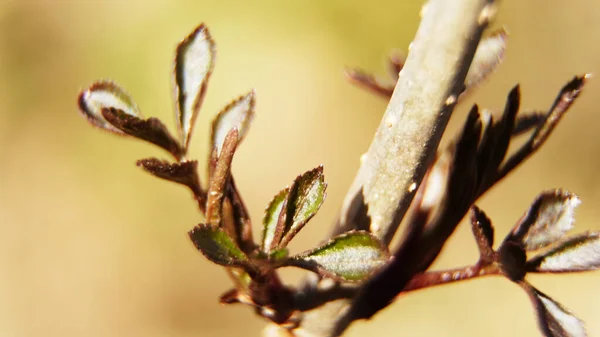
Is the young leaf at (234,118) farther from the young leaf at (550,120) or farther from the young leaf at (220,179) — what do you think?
the young leaf at (550,120)

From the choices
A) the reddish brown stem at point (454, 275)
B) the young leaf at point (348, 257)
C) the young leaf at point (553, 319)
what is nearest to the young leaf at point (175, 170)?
the young leaf at point (348, 257)

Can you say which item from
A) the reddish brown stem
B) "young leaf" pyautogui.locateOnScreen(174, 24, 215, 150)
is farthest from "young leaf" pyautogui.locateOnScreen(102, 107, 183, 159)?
the reddish brown stem

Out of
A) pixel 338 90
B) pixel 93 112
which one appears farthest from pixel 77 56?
pixel 93 112

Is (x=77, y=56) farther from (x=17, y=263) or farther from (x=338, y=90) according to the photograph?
(x=338, y=90)

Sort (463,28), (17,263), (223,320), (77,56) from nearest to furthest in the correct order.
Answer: (463,28)
(223,320)
(17,263)
(77,56)

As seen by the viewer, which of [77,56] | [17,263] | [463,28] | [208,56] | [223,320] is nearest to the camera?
[463,28]

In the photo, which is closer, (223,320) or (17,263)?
(223,320)

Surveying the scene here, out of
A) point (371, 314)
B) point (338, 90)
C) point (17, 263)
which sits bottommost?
point (371, 314)

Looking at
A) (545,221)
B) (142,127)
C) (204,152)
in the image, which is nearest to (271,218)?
(142,127)
